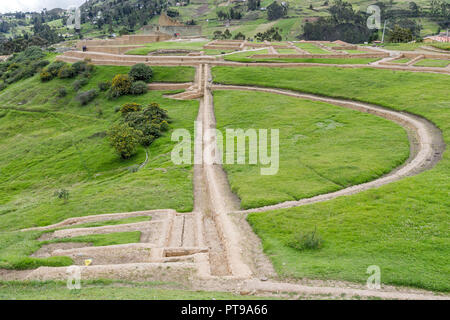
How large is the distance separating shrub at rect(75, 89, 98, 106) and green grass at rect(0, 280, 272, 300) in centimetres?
4836

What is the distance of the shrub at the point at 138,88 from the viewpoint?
183 ft

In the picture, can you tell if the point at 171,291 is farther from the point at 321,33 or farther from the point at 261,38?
the point at 321,33

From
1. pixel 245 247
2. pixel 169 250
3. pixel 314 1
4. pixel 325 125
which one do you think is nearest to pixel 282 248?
pixel 245 247

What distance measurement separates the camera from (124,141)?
3666 cm

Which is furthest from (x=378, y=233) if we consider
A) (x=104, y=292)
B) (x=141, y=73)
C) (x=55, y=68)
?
(x=55, y=68)

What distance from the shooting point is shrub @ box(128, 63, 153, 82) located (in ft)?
192

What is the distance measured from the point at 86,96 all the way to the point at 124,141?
2613cm

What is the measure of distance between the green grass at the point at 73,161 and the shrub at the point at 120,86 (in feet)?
3.65

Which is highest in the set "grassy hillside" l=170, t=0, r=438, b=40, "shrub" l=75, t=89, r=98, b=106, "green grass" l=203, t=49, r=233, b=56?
"grassy hillside" l=170, t=0, r=438, b=40

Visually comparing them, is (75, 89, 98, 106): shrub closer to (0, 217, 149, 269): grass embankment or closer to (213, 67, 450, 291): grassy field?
(0, 217, 149, 269): grass embankment

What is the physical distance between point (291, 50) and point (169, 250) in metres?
64.9

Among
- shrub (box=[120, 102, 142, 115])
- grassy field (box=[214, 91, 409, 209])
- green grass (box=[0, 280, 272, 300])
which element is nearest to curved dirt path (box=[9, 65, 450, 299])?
green grass (box=[0, 280, 272, 300])

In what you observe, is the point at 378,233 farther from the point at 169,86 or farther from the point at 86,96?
the point at 86,96
